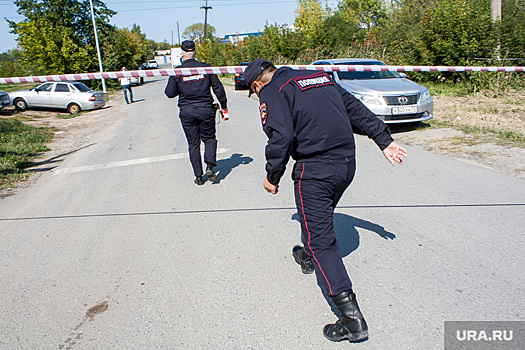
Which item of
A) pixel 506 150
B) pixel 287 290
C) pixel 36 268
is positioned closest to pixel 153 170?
pixel 36 268

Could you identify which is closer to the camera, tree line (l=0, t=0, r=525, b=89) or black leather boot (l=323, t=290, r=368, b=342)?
black leather boot (l=323, t=290, r=368, b=342)

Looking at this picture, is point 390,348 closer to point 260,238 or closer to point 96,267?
point 260,238

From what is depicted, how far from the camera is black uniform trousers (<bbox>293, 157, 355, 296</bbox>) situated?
8.82ft

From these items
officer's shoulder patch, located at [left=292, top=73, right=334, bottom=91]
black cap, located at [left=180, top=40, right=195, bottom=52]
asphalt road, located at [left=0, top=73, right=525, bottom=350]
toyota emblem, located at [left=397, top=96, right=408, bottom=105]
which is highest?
black cap, located at [left=180, top=40, right=195, bottom=52]

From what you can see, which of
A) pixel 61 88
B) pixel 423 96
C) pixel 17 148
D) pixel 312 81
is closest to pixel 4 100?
pixel 61 88

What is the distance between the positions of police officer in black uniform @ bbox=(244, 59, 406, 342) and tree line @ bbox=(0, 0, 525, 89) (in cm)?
1245

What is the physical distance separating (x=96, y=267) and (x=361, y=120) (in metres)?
2.71

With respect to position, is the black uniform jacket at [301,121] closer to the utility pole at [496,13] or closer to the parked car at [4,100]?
the utility pole at [496,13]

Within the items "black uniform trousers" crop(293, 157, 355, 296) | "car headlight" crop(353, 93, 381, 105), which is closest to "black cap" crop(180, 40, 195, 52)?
"black uniform trousers" crop(293, 157, 355, 296)

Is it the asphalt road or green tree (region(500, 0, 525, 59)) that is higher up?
green tree (region(500, 0, 525, 59))

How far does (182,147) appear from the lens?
9227 millimetres

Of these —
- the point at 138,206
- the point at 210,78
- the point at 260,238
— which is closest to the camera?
the point at 260,238

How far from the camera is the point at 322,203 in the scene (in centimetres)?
274

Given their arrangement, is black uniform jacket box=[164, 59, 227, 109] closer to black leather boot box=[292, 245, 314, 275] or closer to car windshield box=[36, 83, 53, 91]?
black leather boot box=[292, 245, 314, 275]
